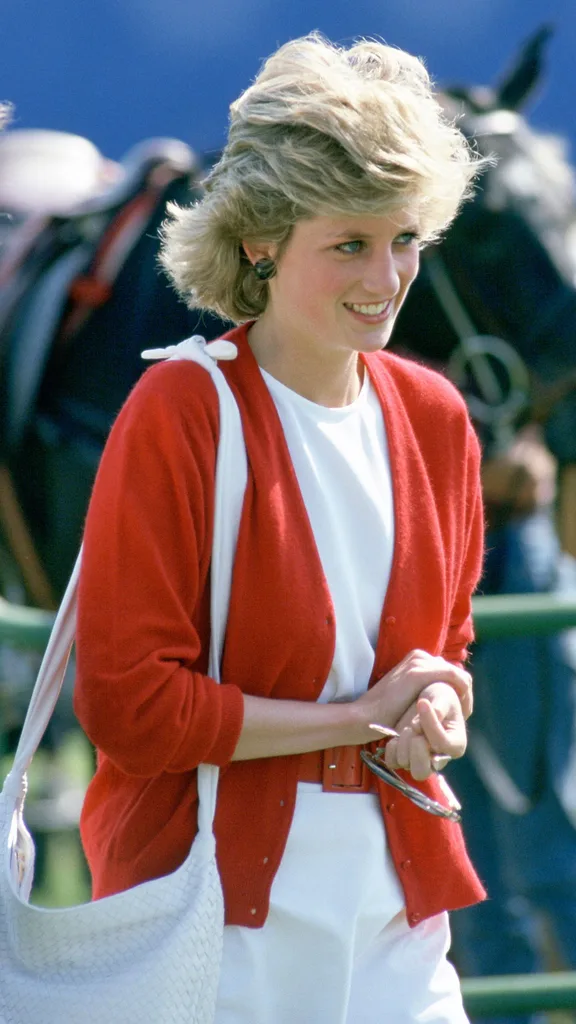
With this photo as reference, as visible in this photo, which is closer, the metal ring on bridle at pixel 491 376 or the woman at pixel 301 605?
the woman at pixel 301 605

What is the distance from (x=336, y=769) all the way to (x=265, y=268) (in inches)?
22.3

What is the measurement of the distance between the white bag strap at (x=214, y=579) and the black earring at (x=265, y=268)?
0.10 meters

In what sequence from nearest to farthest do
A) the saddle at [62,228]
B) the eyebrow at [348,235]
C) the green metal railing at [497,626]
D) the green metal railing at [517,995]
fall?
the eyebrow at [348,235], the green metal railing at [497,626], the green metal railing at [517,995], the saddle at [62,228]

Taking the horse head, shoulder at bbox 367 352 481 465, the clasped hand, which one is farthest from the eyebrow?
the horse head

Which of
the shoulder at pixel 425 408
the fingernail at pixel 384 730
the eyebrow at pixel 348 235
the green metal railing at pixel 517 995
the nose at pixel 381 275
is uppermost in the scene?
the eyebrow at pixel 348 235

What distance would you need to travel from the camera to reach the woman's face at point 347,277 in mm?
1677

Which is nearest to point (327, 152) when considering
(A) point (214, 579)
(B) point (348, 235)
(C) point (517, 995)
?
Result: (B) point (348, 235)

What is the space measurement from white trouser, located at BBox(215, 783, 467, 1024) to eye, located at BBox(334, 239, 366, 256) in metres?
0.58

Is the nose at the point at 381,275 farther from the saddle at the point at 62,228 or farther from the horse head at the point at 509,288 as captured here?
the horse head at the point at 509,288

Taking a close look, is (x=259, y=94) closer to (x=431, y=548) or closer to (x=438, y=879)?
(x=431, y=548)

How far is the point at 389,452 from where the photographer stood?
1.80m

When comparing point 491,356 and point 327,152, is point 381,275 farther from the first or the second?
point 491,356

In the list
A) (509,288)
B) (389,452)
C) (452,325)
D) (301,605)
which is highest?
(509,288)

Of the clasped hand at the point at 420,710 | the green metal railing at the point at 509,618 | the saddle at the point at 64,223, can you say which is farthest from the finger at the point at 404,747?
the saddle at the point at 64,223
